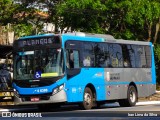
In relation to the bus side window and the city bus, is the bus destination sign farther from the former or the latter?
the bus side window

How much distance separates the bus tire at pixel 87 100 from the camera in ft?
71.3

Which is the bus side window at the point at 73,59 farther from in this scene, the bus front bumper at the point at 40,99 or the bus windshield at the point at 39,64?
the bus front bumper at the point at 40,99

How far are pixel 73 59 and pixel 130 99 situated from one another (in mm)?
5308

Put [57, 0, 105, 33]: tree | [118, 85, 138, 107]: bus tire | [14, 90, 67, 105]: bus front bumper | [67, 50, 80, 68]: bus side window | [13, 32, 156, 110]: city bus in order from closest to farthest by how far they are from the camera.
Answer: [14, 90, 67, 105]: bus front bumper, [13, 32, 156, 110]: city bus, [67, 50, 80, 68]: bus side window, [118, 85, 138, 107]: bus tire, [57, 0, 105, 33]: tree

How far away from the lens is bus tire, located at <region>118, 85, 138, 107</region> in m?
25.0

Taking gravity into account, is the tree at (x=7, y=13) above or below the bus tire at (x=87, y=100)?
above

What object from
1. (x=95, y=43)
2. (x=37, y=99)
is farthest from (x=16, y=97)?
(x=95, y=43)

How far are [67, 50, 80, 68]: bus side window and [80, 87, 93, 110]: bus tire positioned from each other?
1.34m

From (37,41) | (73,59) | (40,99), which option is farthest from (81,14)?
(40,99)

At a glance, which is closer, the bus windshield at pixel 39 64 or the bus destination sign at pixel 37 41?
the bus windshield at pixel 39 64

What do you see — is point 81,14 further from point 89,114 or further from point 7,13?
point 89,114

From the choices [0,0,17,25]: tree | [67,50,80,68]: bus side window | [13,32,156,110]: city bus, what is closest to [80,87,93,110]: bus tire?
[13,32,156,110]: city bus

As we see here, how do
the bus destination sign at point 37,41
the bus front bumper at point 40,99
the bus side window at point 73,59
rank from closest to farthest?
the bus front bumper at point 40,99 < the bus side window at point 73,59 < the bus destination sign at point 37,41

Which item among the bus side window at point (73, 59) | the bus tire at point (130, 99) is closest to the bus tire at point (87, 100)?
the bus side window at point (73, 59)
